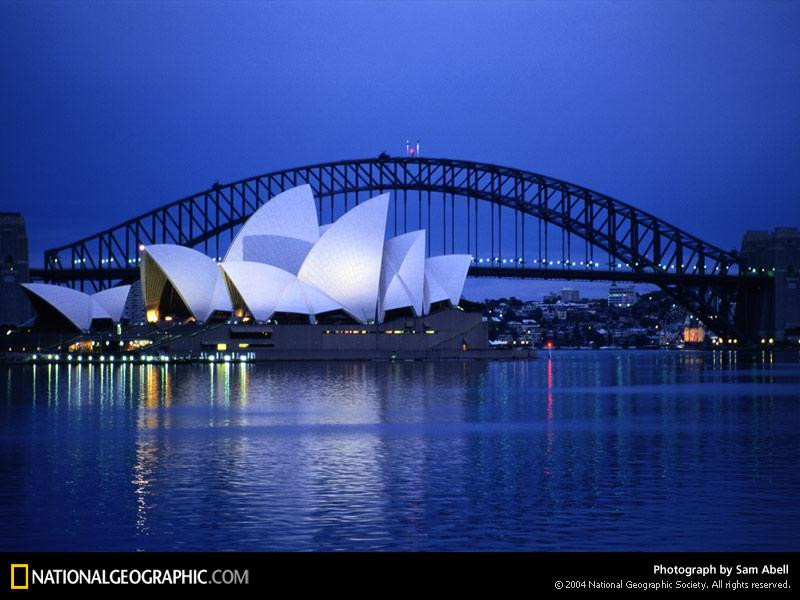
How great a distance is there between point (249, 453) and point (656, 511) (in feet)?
35.8

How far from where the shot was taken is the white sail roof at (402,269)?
101188 mm

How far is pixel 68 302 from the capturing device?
106 metres

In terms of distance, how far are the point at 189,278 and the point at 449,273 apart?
23.1 meters

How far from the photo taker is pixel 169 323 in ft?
338

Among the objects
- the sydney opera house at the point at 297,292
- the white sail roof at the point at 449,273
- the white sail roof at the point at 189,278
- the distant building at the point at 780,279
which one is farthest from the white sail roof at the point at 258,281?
the distant building at the point at 780,279

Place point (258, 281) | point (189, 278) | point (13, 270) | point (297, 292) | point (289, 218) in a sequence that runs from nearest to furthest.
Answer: point (258, 281) < point (297, 292) < point (289, 218) < point (189, 278) < point (13, 270)

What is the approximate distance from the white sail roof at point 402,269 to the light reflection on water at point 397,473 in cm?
5339

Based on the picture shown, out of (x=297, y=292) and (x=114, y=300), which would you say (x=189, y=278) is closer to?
(x=297, y=292)
